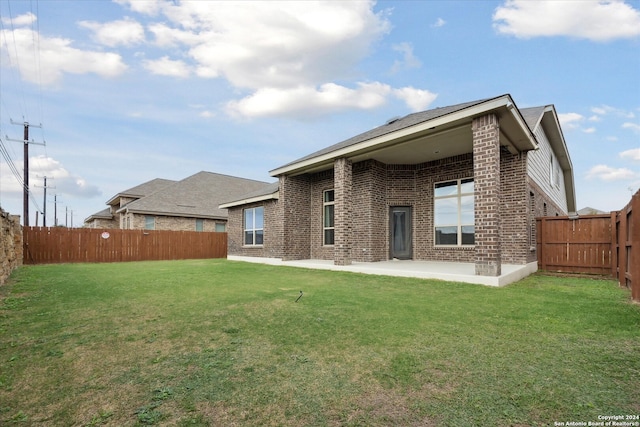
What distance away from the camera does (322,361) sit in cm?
293

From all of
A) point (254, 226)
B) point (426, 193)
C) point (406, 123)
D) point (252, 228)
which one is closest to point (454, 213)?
point (426, 193)

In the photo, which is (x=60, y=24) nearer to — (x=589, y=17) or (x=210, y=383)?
(x=210, y=383)

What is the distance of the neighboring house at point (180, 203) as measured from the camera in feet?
69.4

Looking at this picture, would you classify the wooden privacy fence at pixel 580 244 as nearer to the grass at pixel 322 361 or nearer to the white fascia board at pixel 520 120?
the white fascia board at pixel 520 120

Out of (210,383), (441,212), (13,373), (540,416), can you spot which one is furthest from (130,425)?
(441,212)

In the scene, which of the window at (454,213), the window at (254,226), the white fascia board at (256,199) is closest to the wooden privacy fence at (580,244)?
the window at (454,213)

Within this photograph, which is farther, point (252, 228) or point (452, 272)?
point (252, 228)

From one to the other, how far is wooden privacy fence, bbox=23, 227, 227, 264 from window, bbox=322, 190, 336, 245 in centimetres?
1003

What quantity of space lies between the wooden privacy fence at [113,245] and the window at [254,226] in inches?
206

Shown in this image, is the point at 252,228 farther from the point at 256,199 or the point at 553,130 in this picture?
the point at 553,130

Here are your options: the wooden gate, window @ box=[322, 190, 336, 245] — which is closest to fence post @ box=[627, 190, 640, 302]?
the wooden gate

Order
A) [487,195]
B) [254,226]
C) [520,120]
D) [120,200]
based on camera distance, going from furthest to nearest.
Result: [120,200]
[254,226]
[520,120]
[487,195]

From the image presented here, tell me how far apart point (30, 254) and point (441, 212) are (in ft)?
62.7

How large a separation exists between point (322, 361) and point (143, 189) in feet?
90.9
